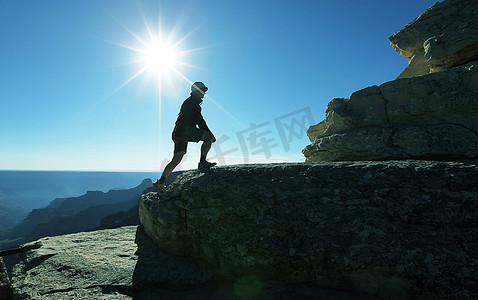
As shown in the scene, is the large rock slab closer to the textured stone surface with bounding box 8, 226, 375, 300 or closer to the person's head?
the textured stone surface with bounding box 8, 226, 375, 300

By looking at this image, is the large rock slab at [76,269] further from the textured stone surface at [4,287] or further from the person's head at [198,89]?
the person's head at [198,89]

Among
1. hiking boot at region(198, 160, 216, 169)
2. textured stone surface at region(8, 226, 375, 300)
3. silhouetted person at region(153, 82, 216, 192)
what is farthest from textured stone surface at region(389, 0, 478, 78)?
A: textured stone surface at region(8, 226, 375, 300)

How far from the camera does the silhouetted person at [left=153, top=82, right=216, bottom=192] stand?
7.15 m

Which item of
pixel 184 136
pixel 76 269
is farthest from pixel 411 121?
pixel 76 269

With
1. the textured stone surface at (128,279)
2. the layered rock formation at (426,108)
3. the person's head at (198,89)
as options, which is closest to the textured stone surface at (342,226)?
the textured stone surface at (128,279)

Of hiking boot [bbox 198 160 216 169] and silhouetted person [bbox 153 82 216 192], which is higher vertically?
silhouetted person [bbox 153 82 216 192]

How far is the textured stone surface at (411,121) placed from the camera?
662 centimetres

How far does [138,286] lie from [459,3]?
47.0 feet

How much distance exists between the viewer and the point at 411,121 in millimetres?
7680

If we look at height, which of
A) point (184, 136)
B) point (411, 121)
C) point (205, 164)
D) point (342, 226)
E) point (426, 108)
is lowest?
point (342, 226)

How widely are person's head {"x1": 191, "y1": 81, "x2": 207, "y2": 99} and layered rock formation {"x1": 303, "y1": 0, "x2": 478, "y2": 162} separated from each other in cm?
506

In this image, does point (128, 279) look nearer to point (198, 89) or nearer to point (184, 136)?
point (184, 136)

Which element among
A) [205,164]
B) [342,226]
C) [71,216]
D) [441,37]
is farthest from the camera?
[71,216]

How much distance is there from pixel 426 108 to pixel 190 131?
24.9 ft
